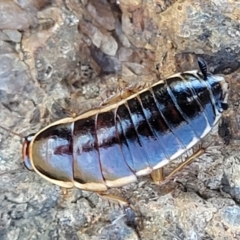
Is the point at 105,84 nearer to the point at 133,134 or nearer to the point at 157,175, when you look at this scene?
the point at 133,134

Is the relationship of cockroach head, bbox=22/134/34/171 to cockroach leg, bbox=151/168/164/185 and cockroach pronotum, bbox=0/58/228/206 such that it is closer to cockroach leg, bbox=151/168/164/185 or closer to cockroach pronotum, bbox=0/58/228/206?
cockroach pronotum, bbox=0/58/228/206

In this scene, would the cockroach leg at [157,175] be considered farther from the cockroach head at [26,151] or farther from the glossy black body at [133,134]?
the cockroach head at [26,151]

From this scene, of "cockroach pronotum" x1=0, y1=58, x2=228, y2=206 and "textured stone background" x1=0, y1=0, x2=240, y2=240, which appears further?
"cockroach pronotum" x1=0, y1=58, x2=228, y2=206

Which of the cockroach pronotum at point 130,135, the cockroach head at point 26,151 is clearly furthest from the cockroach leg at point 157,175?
the cockroach head at point 26,151

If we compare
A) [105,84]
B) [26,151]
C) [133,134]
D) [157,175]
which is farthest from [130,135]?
[26,151]

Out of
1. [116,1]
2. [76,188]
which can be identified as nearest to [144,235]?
[76,188]

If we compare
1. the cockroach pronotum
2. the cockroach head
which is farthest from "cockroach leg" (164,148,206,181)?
the cockroach head
